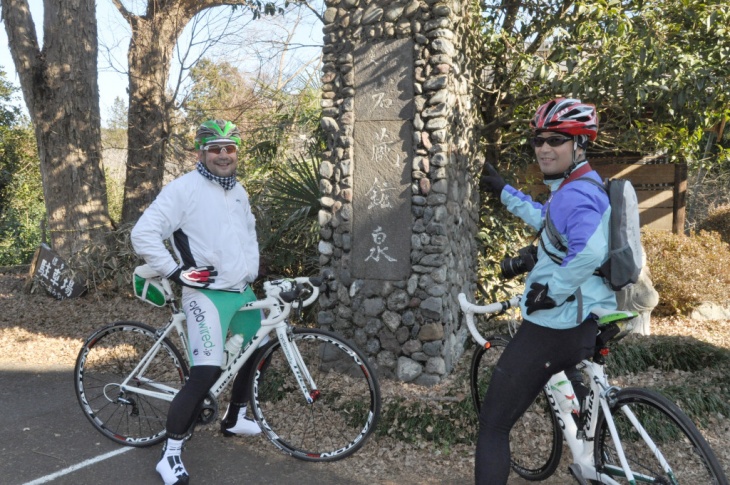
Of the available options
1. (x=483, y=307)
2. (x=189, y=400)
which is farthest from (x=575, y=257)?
(x=189, y=400)

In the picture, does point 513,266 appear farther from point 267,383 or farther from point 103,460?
point 103,460

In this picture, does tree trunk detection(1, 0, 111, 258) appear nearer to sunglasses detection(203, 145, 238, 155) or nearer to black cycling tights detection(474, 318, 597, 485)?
sunglasses detection(203, 145, 238, 155)

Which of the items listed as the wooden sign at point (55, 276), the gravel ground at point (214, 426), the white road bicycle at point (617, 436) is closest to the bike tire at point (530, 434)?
the white road bicycle at point (617, 436)

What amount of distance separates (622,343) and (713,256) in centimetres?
303

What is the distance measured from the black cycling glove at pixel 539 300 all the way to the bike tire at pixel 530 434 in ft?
2.10

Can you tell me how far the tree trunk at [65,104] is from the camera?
8656 mm

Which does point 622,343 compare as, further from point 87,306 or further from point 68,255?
point 68,255

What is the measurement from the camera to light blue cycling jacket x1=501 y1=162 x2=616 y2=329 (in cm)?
258

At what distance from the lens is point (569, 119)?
2785 millimetres

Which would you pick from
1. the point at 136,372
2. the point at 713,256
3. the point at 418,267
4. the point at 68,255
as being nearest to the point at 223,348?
the point at 136,372

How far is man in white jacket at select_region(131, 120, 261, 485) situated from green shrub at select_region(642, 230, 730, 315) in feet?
19.7

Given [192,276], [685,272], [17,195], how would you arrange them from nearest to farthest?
[192,276] → [685,272] → [17,195]

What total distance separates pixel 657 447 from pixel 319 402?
241 centimetres

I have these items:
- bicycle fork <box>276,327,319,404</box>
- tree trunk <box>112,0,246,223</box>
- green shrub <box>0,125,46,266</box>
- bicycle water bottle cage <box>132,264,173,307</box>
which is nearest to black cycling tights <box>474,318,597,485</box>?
bicycle fork <box>276,327,319,404</box>
